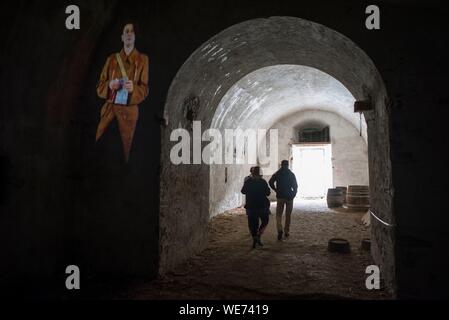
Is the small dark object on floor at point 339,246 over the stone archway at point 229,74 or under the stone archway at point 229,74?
under

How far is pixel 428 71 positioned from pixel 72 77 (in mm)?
5222

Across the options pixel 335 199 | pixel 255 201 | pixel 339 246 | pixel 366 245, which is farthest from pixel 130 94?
pixel 335 199

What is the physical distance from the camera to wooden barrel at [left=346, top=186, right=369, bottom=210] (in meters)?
11.5

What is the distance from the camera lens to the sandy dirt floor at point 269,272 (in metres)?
4.05

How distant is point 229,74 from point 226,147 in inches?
177

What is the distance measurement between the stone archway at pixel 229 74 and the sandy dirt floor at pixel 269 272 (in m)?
0.35

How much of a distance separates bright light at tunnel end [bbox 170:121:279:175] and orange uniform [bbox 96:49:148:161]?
2.34 feet

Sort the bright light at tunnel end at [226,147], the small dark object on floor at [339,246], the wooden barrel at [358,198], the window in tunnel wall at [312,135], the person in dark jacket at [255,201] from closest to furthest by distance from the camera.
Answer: the bright light at tunnel end at [226,147] → the small dark object on floor at [339,246] → the person in dark jacket at [255,201] → the wooden barrel at [358,198] → the window in tunnel wall at [312,135]

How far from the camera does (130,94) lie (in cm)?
466

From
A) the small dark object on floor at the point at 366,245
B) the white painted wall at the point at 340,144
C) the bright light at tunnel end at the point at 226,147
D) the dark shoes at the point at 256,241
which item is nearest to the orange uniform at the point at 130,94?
the bright light at tunnel end at the point at 226,147

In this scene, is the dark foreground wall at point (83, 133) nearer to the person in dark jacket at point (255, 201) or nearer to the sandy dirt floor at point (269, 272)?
the sandy dirt floor at point (269, 272)

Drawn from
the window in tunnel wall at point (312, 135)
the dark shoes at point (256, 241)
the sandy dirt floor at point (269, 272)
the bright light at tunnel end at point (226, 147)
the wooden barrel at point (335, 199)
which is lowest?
the sandy dirt floor at point (269, 272)

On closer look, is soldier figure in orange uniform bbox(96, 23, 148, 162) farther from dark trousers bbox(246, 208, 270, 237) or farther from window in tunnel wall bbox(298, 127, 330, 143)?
window in tunnel wall bbox(298, 127, 330, 143)

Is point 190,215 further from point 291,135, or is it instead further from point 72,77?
point 291,135
